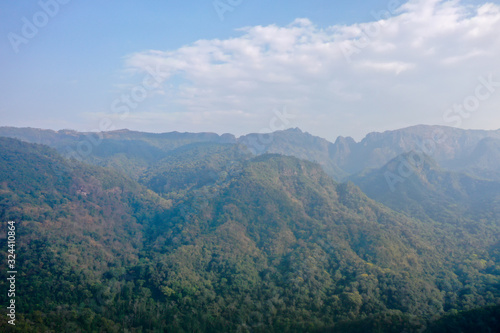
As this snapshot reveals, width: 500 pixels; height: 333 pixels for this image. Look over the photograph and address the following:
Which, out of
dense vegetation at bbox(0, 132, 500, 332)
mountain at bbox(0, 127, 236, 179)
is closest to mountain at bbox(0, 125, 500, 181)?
mountain at bbox(0, 127, 236, 179)

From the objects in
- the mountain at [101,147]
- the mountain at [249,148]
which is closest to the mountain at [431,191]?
the mountain at [249,148]

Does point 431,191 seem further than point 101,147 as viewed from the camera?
No

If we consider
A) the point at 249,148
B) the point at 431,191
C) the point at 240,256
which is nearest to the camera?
the point at 240,256

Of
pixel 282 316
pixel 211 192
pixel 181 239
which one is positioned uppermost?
pixel 211 192

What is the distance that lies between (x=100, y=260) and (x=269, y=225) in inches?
Answer: 1301

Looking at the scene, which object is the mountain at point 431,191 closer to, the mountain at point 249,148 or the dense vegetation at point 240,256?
the dense vegetation at point 240,256

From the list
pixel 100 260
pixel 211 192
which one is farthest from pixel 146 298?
pixel 211 192

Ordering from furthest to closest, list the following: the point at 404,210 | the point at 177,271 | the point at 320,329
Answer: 1. the point at 404,210
2. the point at 177,271
3. the point at 320,329

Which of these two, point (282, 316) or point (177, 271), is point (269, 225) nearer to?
point (177, 271)

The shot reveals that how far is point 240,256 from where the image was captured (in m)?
57.5

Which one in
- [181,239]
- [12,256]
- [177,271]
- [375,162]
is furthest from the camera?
[375,162]

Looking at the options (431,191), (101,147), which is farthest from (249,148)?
(431,191)

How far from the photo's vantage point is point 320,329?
37.1 metres

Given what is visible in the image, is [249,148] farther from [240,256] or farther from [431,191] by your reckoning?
[240,256]
